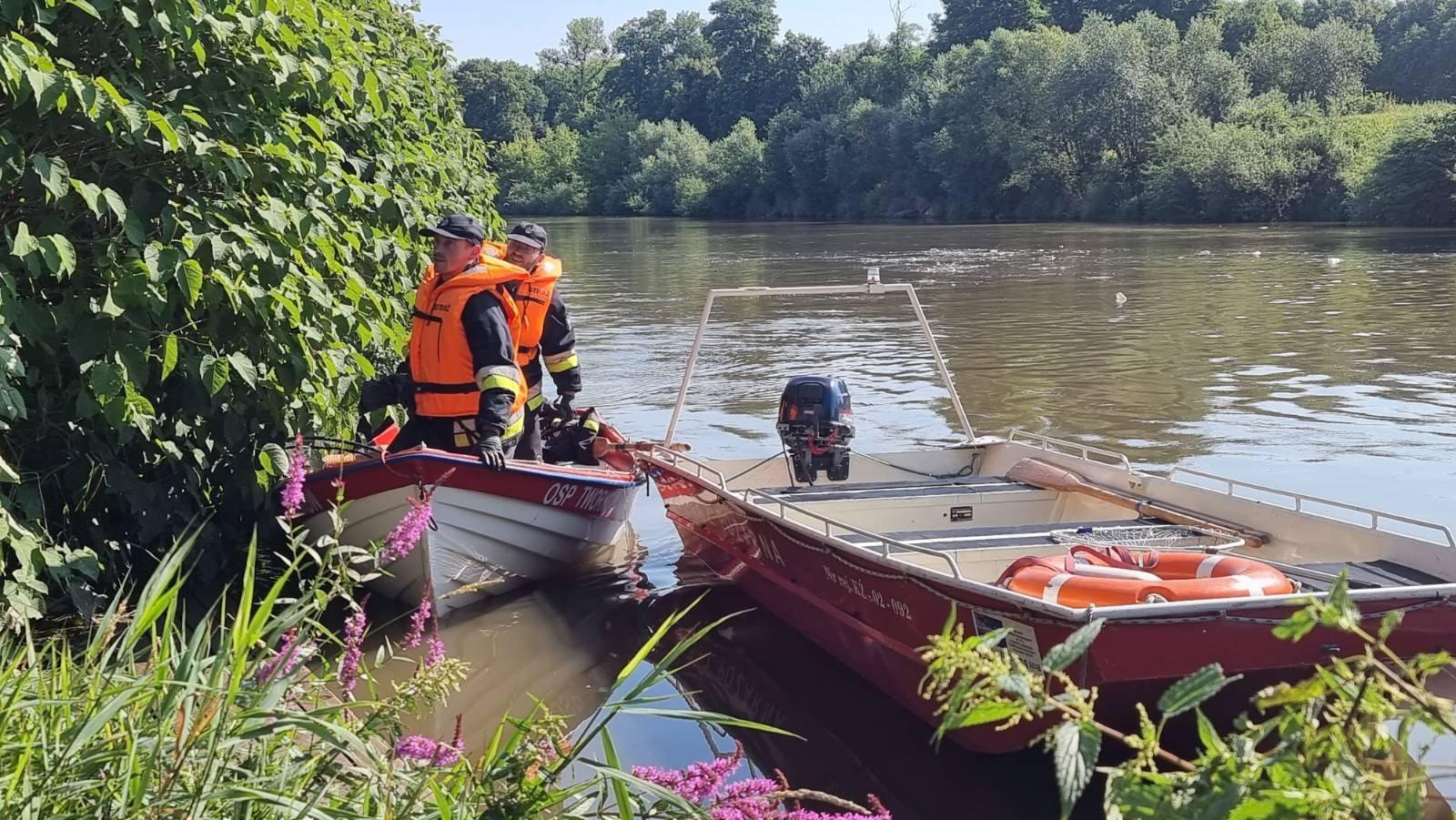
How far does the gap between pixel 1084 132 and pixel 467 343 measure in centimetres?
5856

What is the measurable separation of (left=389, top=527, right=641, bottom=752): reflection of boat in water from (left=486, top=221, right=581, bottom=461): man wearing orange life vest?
2.91 feet

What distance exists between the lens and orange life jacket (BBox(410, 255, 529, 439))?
7191 millimetres

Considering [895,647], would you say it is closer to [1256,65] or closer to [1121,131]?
[1121,131]

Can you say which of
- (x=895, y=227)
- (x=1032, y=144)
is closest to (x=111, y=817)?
(x=895, y=227)

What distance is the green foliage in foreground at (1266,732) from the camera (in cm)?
159

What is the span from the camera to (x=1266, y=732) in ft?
5.74

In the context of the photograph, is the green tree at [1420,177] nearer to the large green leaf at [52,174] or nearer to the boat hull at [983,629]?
the boat hull at [983,629]

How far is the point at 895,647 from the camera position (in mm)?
6074

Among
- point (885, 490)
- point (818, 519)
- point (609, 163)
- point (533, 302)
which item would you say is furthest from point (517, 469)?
point (609, 163)

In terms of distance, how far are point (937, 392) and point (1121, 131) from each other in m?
48.9

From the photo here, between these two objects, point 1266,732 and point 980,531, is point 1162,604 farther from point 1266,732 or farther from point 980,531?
point 1266,732

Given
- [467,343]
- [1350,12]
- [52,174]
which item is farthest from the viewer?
[1350,12]

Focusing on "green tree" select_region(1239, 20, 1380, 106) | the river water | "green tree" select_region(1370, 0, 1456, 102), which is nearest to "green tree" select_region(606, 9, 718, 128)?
"green tree" select_region(1370, 0, 1456, 102)

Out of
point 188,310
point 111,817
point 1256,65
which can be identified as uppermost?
point 1256,65
